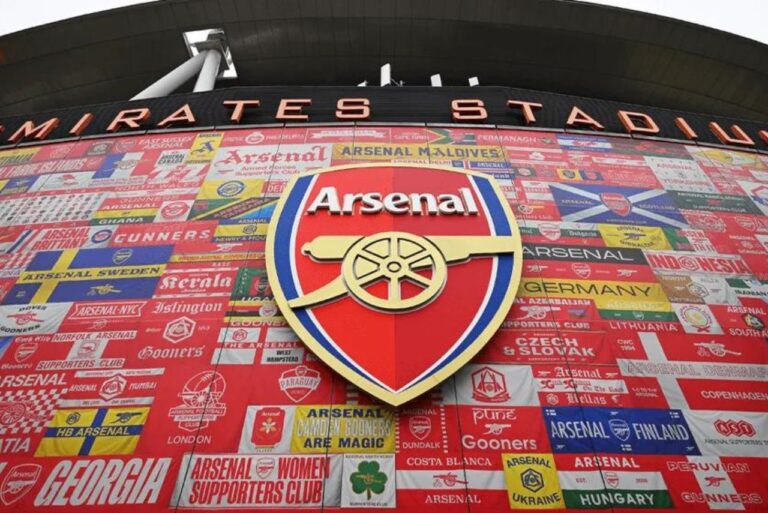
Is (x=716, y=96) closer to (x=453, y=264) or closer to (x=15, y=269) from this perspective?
(x=453, y=264)

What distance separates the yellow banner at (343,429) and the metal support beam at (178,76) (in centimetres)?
1402

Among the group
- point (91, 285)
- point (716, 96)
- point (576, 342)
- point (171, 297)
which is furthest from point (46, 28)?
point (716, 96)

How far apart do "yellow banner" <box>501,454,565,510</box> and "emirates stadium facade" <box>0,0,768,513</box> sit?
0.10 feet

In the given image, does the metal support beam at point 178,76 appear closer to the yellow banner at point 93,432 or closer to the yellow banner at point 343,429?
the yellow banner at point 93,432

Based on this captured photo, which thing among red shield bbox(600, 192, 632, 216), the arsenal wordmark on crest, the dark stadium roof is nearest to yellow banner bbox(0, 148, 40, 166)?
the arsenal wordmark on crest

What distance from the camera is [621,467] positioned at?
6.29m

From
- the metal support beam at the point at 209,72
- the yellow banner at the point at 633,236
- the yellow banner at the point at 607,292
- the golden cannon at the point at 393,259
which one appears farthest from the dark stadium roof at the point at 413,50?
the yellow banner at the point at 607,292

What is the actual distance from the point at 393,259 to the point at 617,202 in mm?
5448

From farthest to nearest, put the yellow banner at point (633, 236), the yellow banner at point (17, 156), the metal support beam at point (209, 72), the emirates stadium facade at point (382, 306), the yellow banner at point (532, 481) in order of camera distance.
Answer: the metal support beam at point (209, 72), the yellow banner at point (17, 156), the yellow banner at point (633, 236), the emirates stadium facade at point (382, 306), the yellow banner at point (532, 481)

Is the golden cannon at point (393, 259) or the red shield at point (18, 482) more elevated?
the golden cannon at point (393, 259)

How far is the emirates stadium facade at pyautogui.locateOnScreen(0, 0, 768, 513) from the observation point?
6.26 meters

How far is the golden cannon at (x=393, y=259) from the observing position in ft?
24.8

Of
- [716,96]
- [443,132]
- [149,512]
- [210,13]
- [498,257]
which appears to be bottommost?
[149,512]

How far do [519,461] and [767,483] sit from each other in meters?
3.22
